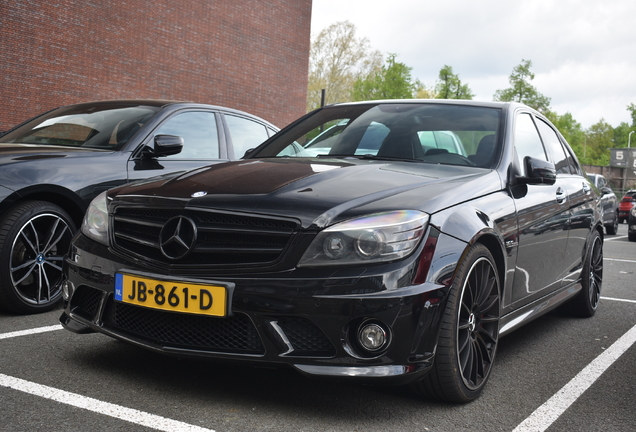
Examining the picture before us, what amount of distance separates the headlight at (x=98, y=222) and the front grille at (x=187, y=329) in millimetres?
363

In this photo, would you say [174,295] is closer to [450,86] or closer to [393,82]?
[393,82]

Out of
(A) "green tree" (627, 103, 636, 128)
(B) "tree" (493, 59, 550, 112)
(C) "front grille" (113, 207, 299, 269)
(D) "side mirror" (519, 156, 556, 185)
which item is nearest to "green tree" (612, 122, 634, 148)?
(A) "green tree" (627, 103, 636, 128)

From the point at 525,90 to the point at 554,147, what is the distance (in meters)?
48.7

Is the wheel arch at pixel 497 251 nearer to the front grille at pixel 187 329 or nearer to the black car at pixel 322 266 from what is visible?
the black car at pixel 322 266

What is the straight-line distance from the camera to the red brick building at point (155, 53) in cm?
1822

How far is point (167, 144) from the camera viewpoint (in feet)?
15.7

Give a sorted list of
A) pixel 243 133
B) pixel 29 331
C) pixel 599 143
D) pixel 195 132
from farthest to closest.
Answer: pixel 599 143
pixel 243 133
pixel 195 132
pixel 29 331

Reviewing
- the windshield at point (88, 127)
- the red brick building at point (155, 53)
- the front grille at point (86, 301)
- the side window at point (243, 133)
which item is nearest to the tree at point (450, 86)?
the red brick building at point (155, 53)

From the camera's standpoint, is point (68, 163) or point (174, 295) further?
point (68, 163)

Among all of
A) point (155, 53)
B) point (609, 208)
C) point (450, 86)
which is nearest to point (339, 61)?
point (450, 86)

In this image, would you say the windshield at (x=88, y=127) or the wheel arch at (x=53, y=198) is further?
the windshield at (x=88, y=127)

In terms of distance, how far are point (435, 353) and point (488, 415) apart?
1.33 ft

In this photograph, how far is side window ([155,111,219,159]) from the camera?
556 centimetres

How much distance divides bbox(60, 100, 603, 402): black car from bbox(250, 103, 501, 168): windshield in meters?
0.12
